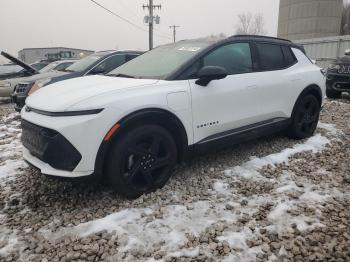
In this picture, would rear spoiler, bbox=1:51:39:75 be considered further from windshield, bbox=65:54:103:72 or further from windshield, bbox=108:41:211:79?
windshield, bbox=108:41:211:79

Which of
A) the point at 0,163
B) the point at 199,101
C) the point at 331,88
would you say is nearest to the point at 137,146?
the point at 199,101

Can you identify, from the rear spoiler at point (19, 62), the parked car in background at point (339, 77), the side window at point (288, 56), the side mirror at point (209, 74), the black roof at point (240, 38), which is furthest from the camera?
the parked car in background at point (339, 77)

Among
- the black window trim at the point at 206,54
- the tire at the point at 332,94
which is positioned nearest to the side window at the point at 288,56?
the black window trim at the point at 206,54

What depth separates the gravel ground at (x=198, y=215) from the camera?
256 cm

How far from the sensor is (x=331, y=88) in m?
9.41

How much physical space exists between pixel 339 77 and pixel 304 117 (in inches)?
188

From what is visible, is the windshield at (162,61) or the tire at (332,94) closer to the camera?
the windshield at (162,61)

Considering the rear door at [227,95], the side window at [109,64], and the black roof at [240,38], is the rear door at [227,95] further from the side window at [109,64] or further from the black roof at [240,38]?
the side window at [109,64]

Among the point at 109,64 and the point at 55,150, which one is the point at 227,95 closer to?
the point at 55,150

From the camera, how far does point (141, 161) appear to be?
3.27 meters

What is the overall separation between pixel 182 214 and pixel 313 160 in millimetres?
2257

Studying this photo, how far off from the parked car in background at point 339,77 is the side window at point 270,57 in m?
5.18

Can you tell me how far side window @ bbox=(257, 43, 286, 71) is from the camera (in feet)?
14.6

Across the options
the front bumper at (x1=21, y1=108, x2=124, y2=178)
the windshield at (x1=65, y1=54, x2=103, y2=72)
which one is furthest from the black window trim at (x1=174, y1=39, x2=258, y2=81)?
the windshield at (x1=65, y1=54, x2=103, y2=72)
